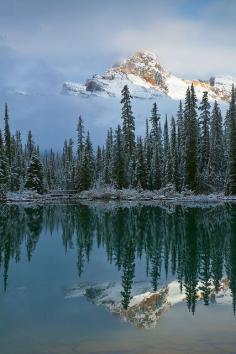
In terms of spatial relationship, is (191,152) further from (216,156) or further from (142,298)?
(142,298)

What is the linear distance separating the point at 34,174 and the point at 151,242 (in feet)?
159

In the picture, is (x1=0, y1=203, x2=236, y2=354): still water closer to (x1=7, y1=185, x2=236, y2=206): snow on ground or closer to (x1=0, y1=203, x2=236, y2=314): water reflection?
(x1=0, y1=203, x2=236, y2=314): water reflection

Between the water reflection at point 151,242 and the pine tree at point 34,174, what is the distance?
31.3 metres

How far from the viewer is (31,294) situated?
45.8 ft

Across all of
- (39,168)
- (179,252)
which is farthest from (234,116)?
(179,252)

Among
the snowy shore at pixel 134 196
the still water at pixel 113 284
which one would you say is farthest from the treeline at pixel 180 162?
the still water at pixel 113 284

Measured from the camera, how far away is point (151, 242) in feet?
81.4

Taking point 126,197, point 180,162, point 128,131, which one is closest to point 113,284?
point 126,197

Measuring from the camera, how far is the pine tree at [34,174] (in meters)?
71.1

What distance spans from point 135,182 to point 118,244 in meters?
42.5

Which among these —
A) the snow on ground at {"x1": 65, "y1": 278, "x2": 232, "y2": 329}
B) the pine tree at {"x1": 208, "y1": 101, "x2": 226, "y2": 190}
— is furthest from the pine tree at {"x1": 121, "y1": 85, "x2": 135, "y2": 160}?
the snow on ground at {"x1": 65, "y1": 278, "x2": 232, "y2": 329}

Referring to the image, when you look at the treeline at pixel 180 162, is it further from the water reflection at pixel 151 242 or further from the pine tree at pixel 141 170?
the water reflection at pixel 151 242

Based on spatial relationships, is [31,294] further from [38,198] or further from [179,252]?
[38,198]

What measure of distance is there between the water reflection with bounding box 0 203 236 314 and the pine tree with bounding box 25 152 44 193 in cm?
3133
